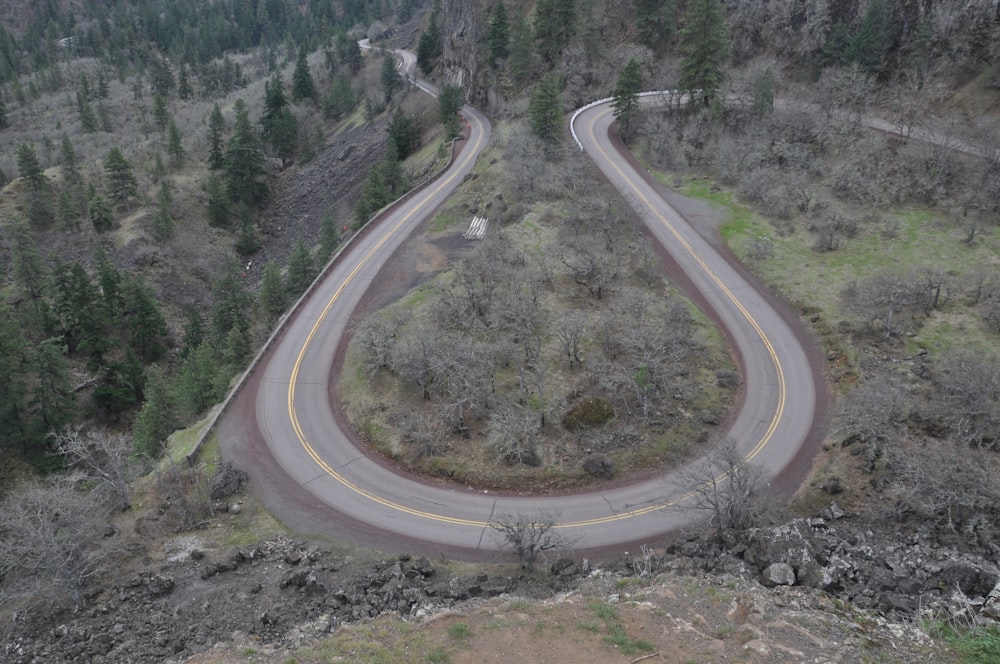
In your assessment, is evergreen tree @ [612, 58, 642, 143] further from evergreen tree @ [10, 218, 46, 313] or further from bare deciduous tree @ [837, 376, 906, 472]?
evergreen tree @ [10, 218, 46, 313]

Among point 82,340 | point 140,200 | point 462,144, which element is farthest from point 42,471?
point 462,144

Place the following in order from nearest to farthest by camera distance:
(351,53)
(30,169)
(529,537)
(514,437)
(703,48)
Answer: (529,537)
(514,437)
(703,48)
(30,169)
(351,53)

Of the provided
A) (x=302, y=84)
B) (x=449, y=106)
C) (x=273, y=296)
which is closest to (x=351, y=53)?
(x=302, y=84)

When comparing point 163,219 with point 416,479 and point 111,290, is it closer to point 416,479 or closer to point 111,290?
point 111,290

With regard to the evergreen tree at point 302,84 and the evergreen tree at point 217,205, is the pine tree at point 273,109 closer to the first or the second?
the evergreen tree at point 302,84

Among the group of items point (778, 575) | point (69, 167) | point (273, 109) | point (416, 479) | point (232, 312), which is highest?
point (273, 109)

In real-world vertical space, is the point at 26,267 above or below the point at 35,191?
below
